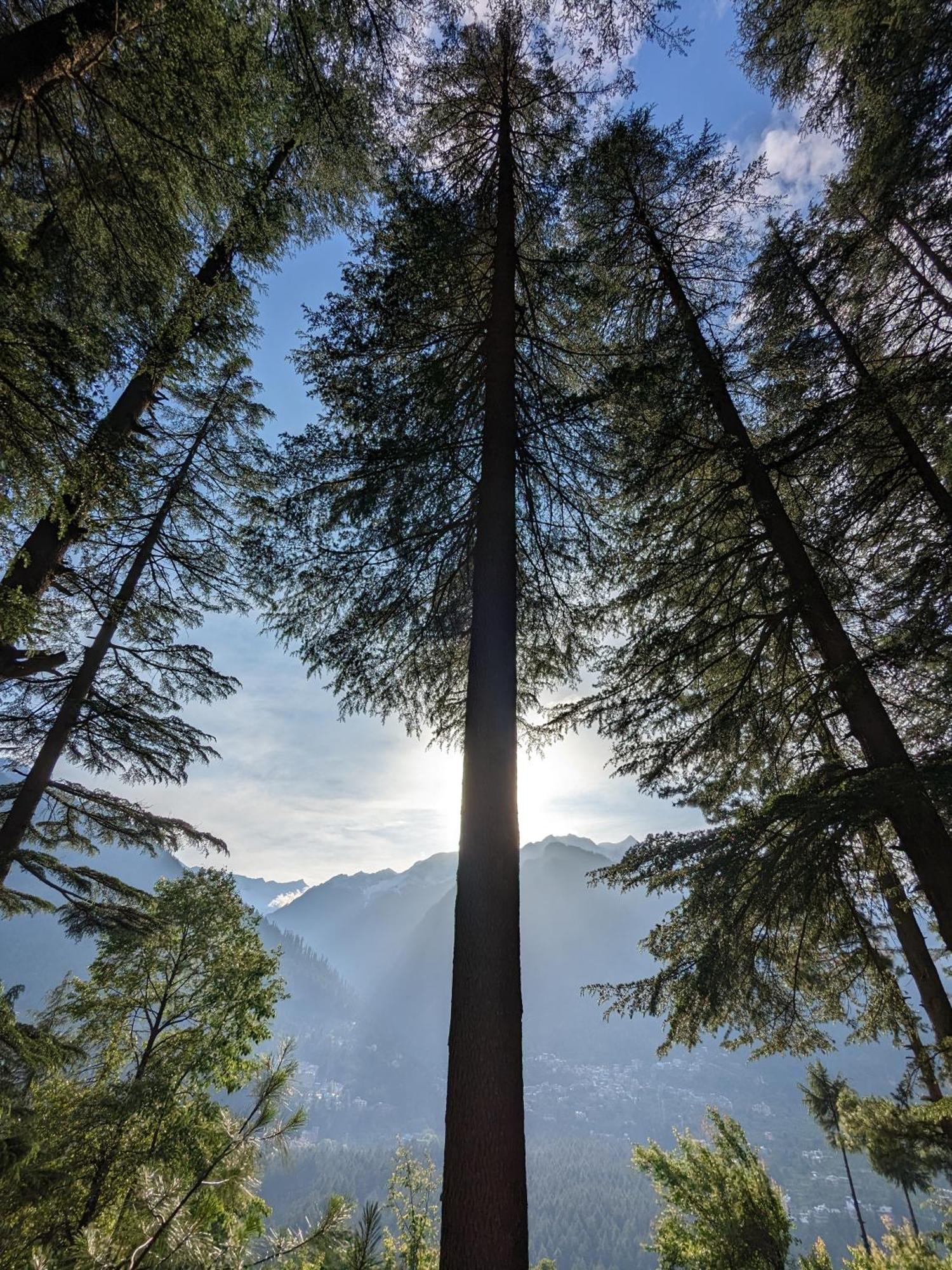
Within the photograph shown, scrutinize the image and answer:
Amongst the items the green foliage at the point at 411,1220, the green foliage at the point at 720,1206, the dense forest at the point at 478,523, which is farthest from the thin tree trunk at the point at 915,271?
the green foliage at the point at 411,1220

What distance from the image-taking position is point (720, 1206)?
33.4 feet

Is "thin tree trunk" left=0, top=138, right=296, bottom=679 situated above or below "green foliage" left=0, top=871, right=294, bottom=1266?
above

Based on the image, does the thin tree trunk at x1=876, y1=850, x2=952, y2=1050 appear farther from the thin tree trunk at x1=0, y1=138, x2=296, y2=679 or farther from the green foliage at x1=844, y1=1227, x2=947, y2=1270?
the green foliage at x1=844, y1=1227, x2=947, y2=1270

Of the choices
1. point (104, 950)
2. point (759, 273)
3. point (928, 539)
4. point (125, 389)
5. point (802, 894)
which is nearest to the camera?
point (802, 894)

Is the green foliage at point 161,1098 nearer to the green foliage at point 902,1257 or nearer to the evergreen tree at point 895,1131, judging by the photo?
the evergreen tree at point 895,1131

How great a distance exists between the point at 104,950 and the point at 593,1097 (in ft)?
697

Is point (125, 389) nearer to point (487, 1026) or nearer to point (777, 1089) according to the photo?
point (487, 1026)

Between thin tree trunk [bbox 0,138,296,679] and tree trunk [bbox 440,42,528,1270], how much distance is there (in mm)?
2738

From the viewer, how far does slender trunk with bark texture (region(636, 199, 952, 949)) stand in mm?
3924

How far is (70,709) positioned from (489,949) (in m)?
7.21

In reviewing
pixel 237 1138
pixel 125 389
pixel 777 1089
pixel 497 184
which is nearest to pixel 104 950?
pixel 237 1138

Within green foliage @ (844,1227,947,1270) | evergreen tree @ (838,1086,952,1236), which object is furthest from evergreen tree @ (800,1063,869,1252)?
green foliage @ (844,1227,947,1270)

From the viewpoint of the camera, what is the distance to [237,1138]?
5676mm

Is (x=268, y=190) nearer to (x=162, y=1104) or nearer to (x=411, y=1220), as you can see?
(x=162, y=1104)
